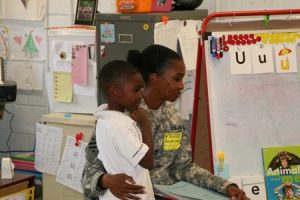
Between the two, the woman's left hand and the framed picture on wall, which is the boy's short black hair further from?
the framed picture on wall

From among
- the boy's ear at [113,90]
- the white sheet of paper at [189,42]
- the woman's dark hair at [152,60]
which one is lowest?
the boy's ear at [113,90]

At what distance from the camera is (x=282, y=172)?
7.94 ft

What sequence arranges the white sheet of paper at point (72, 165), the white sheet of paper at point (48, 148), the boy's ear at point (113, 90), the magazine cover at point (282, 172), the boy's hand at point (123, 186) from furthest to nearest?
the white sheet of paper at point (48, 148), the white sheet of paper at point (72, 165), the magazine cover at point (282, 172), the boy's ear at point (113, 90), the boy's hand at point (123, 186)

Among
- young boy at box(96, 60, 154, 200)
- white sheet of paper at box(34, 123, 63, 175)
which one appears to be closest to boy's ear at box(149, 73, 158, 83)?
young boy at box(96, 60, 154, 200)

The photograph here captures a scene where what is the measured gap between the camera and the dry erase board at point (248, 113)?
7.90ft

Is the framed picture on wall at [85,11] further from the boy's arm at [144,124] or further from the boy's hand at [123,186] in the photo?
the boy's hand at [123,186]

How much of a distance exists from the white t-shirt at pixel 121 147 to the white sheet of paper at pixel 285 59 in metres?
0.98

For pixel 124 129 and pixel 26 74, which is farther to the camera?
pixel 26 74

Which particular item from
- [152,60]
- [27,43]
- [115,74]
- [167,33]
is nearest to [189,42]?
[167,33]

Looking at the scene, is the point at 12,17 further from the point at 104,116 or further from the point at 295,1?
the point at 104,116

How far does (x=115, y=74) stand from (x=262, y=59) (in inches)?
36.4

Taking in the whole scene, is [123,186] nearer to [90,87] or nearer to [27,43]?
[90,87]

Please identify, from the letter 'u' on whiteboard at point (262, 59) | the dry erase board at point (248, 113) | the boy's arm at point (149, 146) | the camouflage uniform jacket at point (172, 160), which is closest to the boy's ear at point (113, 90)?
the boy's arm at point (149, 146)

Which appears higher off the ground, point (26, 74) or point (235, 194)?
point (26, 74)
